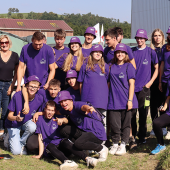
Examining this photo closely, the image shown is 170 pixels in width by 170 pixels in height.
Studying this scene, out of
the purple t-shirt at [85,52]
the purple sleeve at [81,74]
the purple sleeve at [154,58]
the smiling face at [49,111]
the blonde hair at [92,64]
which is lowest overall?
the smiling face at [49,111]

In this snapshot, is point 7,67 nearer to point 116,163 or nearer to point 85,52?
point 85,52

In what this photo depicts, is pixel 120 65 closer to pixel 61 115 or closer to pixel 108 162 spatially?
pixel 61 115

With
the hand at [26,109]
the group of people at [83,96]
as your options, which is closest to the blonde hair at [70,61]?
the group of people at [83,96]

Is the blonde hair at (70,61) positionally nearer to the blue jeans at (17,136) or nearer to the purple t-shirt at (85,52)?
the purple t-shirt at (85,52)

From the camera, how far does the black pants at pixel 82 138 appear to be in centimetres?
386

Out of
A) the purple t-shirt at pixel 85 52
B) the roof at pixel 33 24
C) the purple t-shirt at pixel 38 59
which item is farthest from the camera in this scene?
the roof at pixel 33 24

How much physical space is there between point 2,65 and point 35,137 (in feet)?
5.00

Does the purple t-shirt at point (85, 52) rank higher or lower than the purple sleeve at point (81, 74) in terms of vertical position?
higher

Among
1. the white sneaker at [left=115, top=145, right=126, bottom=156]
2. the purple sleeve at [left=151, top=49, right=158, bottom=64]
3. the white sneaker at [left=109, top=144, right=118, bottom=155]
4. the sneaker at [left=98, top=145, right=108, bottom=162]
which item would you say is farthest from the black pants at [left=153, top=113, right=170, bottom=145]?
the purple sleeve at [left=151, top=49, right=158, bottom=64]

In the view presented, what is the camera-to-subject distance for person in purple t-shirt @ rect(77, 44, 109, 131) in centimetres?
417

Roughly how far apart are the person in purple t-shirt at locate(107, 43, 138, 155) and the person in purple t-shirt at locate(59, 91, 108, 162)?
0.34 metres

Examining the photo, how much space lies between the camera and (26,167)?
12.4 feet

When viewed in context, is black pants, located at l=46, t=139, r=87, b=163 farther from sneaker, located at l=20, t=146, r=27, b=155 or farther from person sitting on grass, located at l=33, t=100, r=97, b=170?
sneaker, located at l=20, t=146, r=27, b=155

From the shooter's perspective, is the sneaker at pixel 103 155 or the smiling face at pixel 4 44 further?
the smiling face at pixel 4 44
